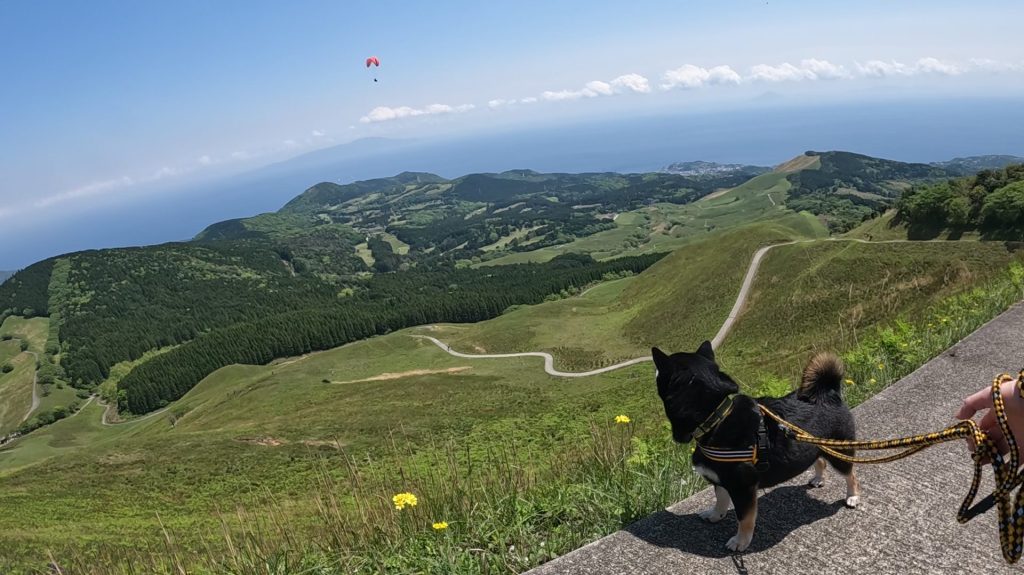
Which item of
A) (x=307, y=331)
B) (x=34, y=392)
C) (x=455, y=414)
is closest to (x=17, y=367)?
(x=34, y=392)

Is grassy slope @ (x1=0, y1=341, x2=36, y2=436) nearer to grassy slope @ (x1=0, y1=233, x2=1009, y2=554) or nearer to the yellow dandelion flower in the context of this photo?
grassy slope @ (x1=0, y1=233, x2=1009, y2=554)

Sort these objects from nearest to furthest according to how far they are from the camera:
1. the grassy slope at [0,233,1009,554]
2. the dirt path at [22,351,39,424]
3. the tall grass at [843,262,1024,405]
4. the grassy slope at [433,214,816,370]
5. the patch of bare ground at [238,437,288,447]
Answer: the tall grass at [843,262,1024,405] < the grassy slope at [0,233,1009,554] < the patch of bare ground at [238,437,288,447] < the grassy slope at [433,214,816,370] < the dirt path at [22,351,39,424]

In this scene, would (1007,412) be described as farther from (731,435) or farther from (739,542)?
(739,542)

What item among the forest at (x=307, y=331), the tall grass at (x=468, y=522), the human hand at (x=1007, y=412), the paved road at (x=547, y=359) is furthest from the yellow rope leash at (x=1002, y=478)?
the forest at (x=307, y=331)

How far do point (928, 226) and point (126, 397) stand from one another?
456ft

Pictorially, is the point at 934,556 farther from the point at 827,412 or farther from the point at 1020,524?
the point at 1020,524

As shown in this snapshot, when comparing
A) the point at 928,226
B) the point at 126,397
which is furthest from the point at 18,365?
the point at 928,226

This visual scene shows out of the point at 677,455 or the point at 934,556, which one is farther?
the point at 677,455

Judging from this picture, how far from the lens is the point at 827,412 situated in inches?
164

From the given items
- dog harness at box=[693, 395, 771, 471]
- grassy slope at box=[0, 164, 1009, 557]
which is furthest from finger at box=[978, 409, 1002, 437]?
grassy slope at box=[0, 164, 1009, 557]

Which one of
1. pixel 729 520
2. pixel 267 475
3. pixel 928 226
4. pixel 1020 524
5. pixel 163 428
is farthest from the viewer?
pixel 163 428

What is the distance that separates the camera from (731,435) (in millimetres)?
3740

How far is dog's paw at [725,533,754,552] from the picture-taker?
146 inches

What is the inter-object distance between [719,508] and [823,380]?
1429 mm
